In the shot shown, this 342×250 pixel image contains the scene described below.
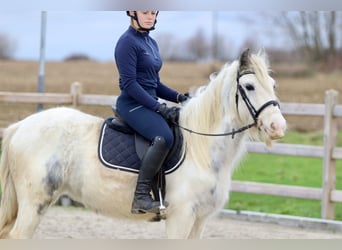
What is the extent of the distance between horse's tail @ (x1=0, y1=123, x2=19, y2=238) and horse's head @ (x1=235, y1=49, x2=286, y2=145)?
1.77 meters

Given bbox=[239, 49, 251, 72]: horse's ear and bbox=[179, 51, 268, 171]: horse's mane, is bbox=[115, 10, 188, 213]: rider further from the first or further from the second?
bbox=[239, 49, 251, 72]: horse's ear

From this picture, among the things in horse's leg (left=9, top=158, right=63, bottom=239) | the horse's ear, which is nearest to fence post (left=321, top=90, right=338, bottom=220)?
the horse's ear

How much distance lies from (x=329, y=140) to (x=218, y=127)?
3.12 meters

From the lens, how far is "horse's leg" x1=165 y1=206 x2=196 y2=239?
4.32 metres

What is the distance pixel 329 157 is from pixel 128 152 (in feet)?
11.5

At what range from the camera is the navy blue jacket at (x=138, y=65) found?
437 centimetres

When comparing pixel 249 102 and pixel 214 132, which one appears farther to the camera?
pixel 214 132

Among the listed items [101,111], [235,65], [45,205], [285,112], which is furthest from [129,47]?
[101,111]

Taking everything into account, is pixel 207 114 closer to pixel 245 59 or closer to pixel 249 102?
pixel 249 102

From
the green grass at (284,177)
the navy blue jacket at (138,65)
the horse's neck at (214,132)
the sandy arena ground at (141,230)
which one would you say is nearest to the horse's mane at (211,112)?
the horse's neck at (214,132)

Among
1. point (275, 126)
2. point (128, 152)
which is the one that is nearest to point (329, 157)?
point (275, 126)

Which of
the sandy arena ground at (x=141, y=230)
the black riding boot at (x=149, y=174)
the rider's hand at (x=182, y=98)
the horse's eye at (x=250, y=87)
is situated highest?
the horse's eye at (x=250, y=87)

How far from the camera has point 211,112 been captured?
4.52m

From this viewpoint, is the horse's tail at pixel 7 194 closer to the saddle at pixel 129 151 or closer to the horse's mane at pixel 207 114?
the saddle at pixel 129 151
